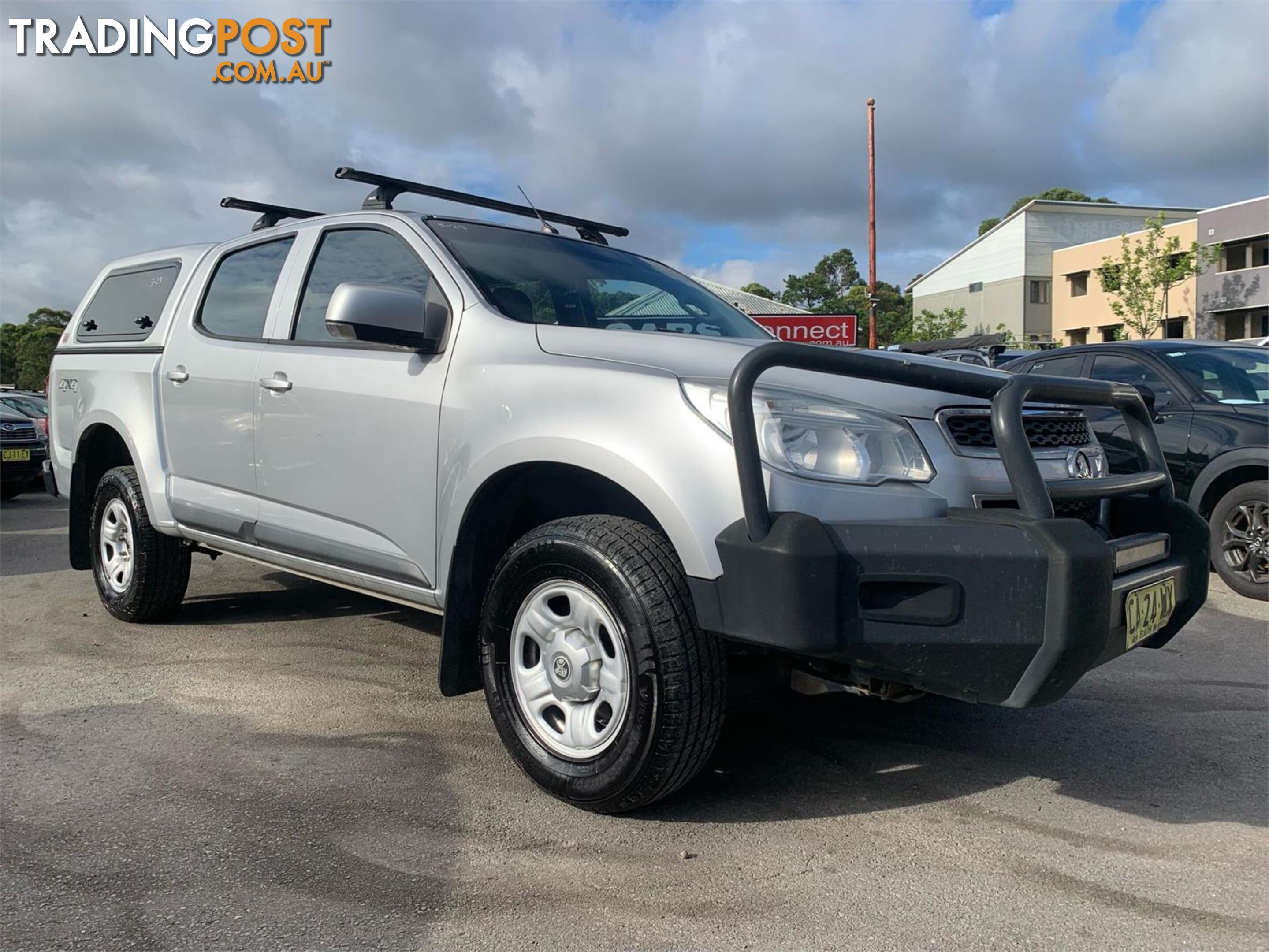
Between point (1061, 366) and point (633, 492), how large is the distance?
5.61 m

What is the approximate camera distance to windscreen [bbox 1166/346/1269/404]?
6387 millimetres

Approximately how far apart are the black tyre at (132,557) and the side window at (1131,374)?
561 cm

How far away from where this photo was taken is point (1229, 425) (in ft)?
20.1

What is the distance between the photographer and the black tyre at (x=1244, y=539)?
5.89m

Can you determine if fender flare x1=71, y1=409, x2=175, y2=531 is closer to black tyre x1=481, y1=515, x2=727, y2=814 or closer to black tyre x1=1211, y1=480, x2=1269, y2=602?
black tyre x1=481, y1=515, x2=727, y2=814

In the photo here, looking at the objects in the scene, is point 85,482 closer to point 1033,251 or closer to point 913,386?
point 913,386

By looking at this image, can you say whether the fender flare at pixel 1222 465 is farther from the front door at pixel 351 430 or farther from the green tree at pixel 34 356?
the green tree at pixel 34 356

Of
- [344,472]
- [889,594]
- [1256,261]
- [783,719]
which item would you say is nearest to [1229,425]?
[783,719]

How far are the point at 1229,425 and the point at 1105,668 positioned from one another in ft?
7.89

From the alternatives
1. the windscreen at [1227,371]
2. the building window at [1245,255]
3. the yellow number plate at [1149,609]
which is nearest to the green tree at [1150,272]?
the building window at [1245,255]

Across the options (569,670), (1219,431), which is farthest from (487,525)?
(1219,431)

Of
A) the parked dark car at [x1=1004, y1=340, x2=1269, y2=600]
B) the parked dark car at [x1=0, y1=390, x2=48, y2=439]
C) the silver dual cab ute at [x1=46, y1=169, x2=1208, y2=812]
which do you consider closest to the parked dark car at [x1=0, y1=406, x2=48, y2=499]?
the parked dark car at [x1=0, y1=390, x2=48, y2=439]

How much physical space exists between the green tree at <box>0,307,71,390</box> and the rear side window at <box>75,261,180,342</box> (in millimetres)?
Result: 50117

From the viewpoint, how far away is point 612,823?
2.90 m
